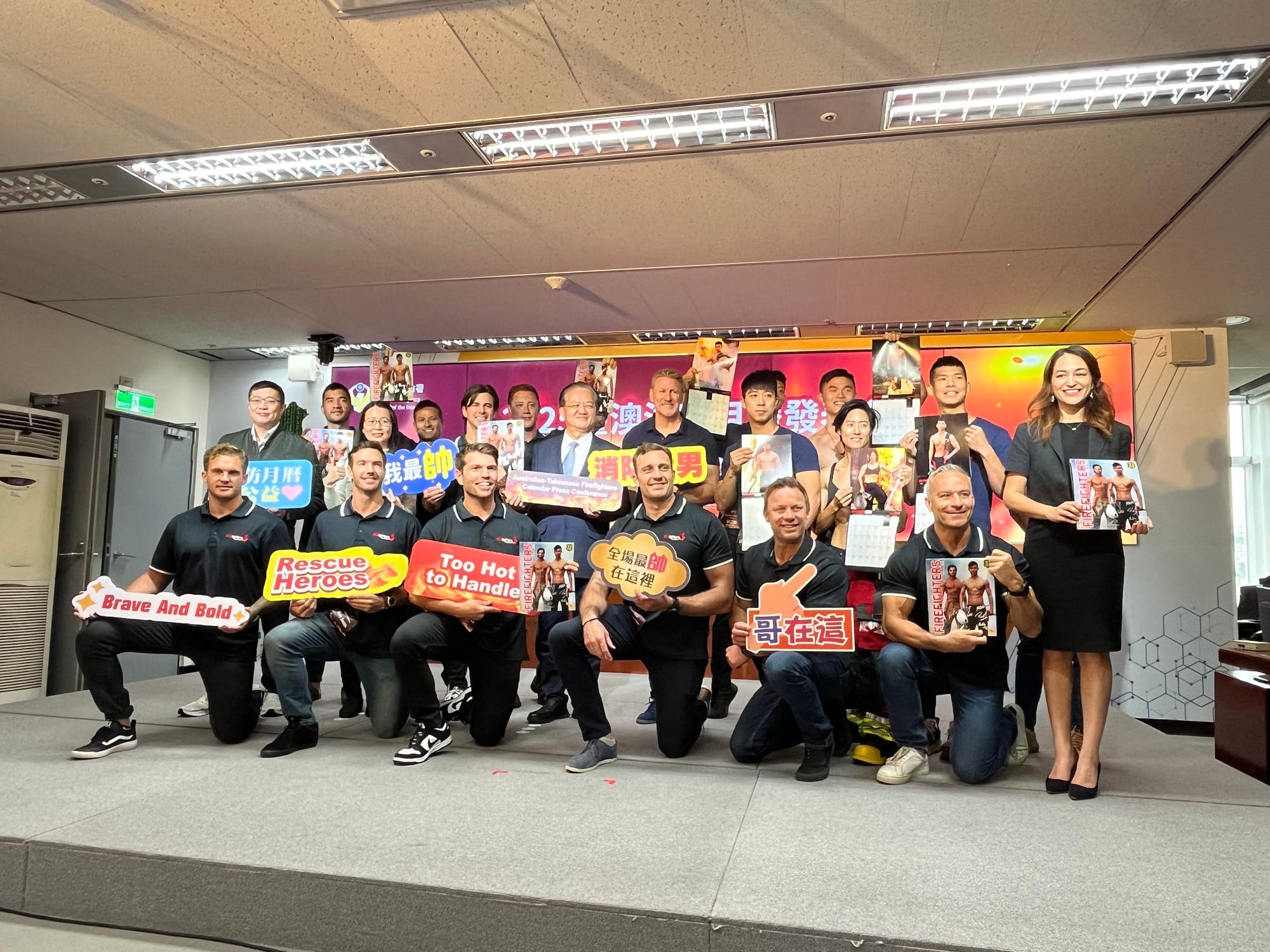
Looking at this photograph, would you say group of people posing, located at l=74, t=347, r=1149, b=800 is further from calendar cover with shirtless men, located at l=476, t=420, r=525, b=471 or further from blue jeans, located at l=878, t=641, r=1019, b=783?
calendar cover with shirtless men, located at l=476, t=420, r=525, b=471

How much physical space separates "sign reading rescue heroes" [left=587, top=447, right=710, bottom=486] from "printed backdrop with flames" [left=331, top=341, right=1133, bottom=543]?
1.43 meters

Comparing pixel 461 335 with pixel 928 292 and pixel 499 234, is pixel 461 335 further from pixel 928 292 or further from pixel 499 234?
pixel 928 292

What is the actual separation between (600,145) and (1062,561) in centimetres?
226

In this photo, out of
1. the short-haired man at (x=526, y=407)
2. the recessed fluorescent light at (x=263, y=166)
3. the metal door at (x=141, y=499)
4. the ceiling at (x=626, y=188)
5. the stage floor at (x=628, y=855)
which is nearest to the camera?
the stage floor at (x=628, y=855)

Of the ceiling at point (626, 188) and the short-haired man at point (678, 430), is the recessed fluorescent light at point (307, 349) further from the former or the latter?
the short-haired man at point (678, 430)

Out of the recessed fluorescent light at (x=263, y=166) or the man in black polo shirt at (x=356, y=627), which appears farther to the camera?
the recessed fluorescent light at (x=263, y=166)

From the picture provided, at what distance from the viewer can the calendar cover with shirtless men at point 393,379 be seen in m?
4.21

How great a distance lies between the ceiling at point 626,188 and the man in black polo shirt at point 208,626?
1382 millimetres

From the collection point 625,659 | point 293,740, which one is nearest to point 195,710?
point 293,740

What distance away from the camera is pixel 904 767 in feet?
9.08

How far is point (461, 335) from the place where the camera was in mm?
5953

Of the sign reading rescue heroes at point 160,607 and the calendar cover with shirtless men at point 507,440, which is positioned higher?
the calendar cover with shirtless men at point 507,440

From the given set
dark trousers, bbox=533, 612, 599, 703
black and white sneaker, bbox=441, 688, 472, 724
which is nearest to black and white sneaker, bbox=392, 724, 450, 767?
black and white sneaker, bbox=441, 688, 472, 724

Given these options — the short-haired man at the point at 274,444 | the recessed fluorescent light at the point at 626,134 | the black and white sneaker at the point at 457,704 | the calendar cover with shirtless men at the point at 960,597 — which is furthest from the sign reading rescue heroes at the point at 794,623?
the short-haired man at the point at 274,444
